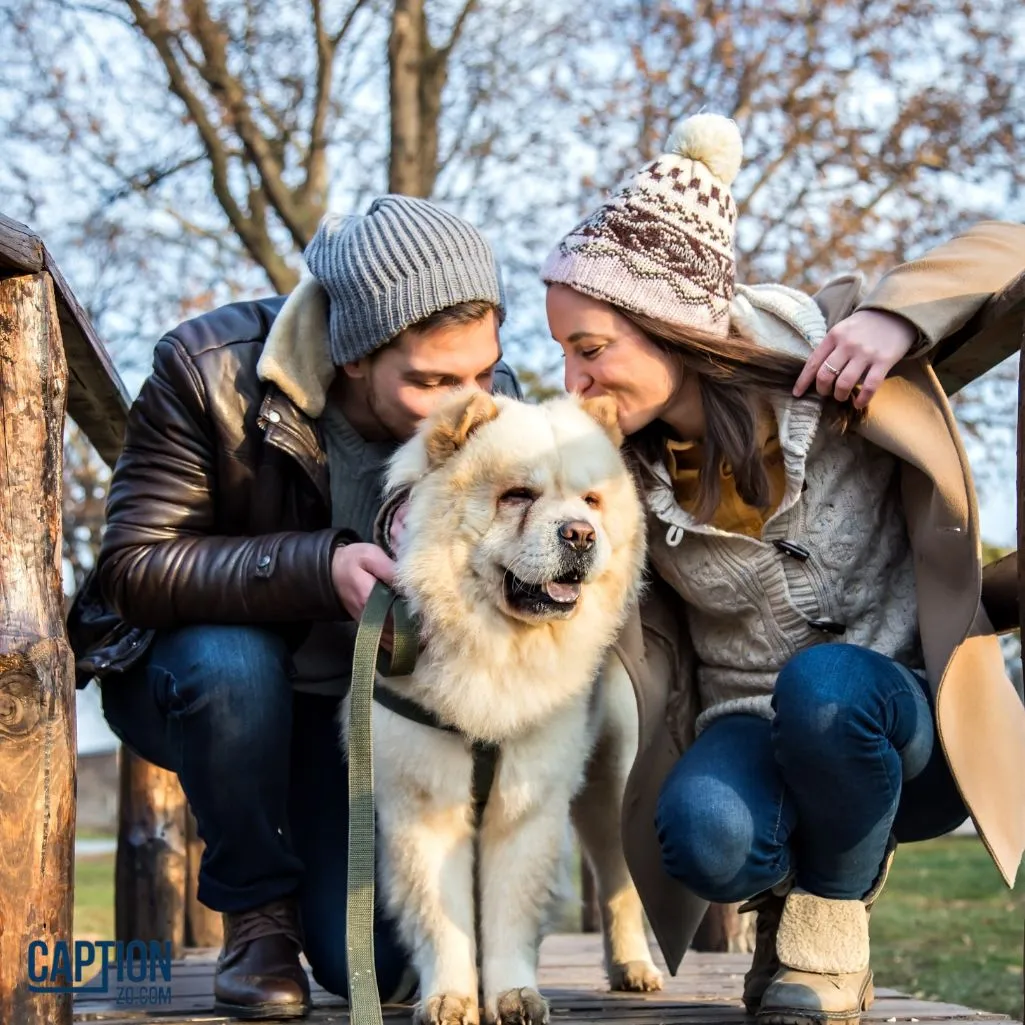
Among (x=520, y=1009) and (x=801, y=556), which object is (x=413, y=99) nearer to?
(x=801, y=556)

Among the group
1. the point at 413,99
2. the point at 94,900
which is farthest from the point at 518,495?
the point at 94,900

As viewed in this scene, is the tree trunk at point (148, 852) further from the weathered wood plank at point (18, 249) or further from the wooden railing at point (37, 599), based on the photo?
the weathered wood plank at point (18, 249)

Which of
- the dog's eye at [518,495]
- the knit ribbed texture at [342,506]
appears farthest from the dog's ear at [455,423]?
the knit ribbed texture at [342,506]

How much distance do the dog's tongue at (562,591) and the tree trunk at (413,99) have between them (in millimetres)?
5974

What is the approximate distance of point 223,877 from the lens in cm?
260

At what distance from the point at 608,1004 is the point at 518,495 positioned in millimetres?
1120

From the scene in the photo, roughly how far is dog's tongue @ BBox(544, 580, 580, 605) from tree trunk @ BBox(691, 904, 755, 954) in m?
2.33

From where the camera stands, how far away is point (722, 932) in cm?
434

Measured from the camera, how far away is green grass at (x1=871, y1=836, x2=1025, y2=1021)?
180 inches

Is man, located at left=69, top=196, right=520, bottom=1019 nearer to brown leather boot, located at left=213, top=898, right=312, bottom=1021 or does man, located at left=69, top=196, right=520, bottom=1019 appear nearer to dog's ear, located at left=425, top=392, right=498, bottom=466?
brown leather boot, located at left=213, top=898, right=312, bottom=1021

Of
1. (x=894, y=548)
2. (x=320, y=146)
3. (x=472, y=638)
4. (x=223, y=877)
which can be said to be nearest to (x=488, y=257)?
(x=472, y=638)

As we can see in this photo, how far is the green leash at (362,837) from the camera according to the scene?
198 cm

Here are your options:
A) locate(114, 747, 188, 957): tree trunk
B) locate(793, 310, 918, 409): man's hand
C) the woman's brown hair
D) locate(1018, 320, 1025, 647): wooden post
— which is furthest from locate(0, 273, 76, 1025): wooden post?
locate(114, 747, 188, 957): tree trunk

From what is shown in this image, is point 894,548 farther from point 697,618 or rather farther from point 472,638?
point 472,638
